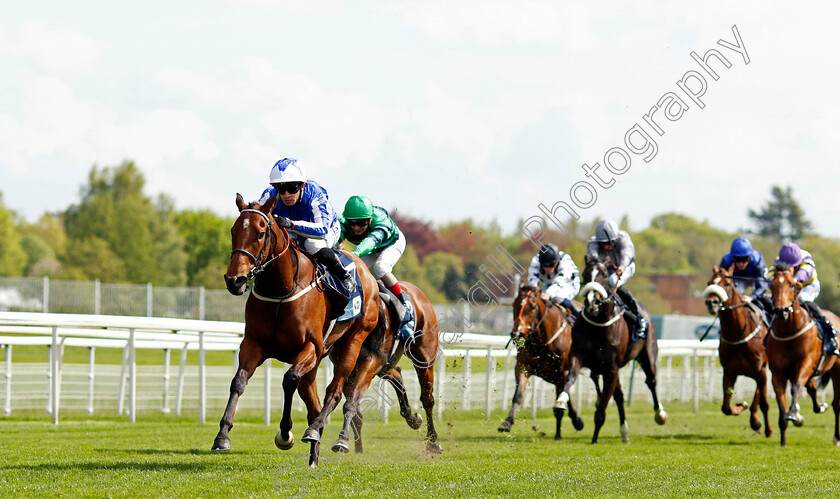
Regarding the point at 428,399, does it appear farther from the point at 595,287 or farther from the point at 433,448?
the point at 595,287

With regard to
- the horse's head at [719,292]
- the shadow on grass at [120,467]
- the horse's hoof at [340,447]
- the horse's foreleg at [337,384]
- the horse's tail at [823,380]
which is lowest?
the shadow on grass at [120,467]

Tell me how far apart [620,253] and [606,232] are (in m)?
0.33

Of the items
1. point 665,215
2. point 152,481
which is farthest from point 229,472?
point 665,215

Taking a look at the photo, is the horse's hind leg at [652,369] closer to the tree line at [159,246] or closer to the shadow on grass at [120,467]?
the shadow on grass at [120,467]

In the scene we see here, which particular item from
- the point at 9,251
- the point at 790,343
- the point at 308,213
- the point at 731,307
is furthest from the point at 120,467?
the point at 9,251

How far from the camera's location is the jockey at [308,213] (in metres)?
6.82

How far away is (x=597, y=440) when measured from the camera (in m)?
10.6

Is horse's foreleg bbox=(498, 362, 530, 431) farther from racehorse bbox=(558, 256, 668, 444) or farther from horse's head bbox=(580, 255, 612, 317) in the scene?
horse's head bbox=(580, 255, 612, 317)

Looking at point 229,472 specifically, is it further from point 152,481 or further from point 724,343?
point 724,343

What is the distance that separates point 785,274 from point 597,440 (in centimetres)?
260

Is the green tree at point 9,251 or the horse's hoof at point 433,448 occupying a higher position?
the green tree at point 9,251

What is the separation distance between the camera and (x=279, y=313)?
21.5ft

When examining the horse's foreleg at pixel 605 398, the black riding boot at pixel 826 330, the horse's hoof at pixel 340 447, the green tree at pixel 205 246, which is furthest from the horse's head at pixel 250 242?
the green tree at pixel 205 246

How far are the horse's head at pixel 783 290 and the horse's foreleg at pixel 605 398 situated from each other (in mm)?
1802
